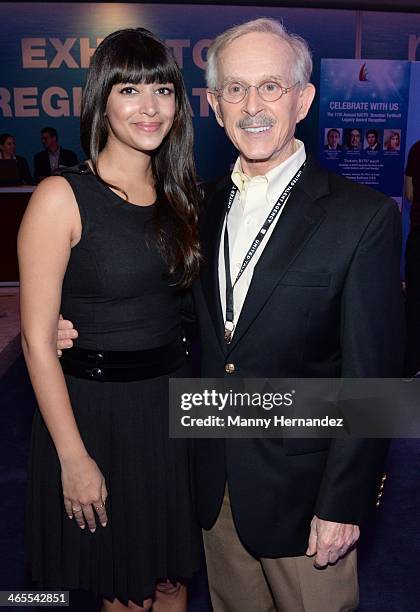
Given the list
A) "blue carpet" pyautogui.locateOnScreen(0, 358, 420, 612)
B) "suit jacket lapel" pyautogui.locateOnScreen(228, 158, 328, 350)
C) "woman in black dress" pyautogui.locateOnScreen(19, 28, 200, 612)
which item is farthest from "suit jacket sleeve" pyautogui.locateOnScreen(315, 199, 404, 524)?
"blue carpet" pyautogui.locateOnScreen(0, 358, 420, 612)

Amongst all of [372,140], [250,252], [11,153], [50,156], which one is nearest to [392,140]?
[372,140]

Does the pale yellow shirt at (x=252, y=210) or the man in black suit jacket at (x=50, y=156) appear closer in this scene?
the pale yellow shirt at (x=252, y=210)

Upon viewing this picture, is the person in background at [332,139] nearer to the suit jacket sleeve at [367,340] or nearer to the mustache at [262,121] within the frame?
the mustache at [262,121]

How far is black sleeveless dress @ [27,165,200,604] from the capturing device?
1896mm

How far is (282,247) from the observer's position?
5.60 feet

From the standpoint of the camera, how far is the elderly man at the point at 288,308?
5.45ft

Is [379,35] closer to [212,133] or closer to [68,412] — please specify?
[212,133]

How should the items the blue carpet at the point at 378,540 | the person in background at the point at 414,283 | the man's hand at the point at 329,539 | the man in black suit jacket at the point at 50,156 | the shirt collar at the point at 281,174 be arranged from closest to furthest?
the man's hand at the point at 329,539 < the shirt collar at the point at 281,174 < the blue carpet at the point at 378,540 < the person in background at the point at 414,283 < the man in black suit jacket at the point at 50,156

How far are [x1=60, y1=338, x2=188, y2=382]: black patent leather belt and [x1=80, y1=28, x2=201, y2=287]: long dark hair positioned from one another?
25 cm

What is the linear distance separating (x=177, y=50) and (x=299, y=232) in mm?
8227

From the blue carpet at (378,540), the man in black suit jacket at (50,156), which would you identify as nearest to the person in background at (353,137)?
the man in black suit jacket at (50,156)

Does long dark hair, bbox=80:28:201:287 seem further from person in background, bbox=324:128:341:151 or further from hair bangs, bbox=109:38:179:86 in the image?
person in background, bbox=324:128:341:151

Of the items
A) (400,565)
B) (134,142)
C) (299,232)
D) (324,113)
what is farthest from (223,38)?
(324,113)

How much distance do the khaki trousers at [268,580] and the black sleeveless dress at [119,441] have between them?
10cm
